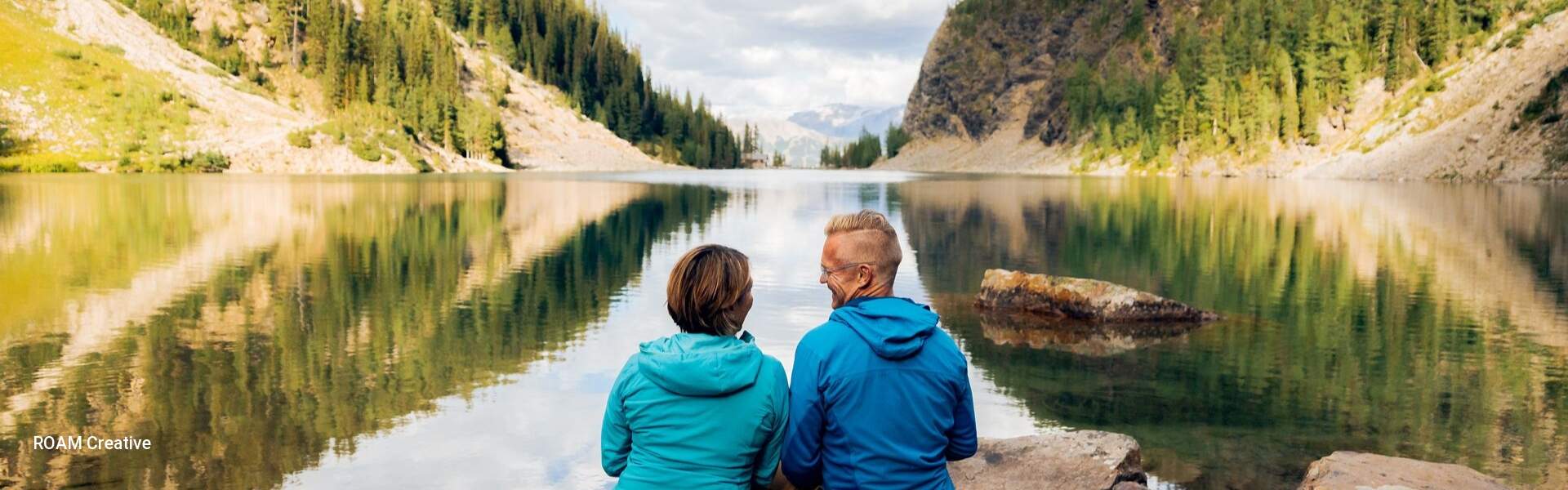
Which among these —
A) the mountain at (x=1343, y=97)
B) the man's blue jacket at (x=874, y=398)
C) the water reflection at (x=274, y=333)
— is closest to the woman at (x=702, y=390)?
the man's blue jacket at (x=874, y=398)

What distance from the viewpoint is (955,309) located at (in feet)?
66.8

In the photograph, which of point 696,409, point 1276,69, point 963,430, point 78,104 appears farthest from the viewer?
point 1276,69

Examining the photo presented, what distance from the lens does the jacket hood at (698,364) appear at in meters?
4.48

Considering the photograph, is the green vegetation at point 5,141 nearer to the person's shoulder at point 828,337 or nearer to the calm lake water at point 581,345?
the calm lake water at point 581,345

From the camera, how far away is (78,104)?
108688 mm

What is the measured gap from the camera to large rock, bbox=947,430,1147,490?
8562 mm

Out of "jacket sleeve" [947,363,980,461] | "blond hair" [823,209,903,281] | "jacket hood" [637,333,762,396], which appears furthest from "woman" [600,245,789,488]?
"jacket sleeve" [947,363,980,461]

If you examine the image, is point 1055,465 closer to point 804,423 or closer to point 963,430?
point 963,430

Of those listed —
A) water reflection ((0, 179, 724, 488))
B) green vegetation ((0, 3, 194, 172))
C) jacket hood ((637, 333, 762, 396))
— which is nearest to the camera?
jacket hood ((637, 333, 762, 396))

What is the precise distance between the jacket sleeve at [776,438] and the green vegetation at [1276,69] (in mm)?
130662

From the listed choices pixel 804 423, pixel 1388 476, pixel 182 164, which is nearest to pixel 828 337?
pixel 804 423

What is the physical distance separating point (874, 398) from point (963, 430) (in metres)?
0.73

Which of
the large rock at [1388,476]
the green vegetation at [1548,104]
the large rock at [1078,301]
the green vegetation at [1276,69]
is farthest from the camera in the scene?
the green vegetation at [1276,69]

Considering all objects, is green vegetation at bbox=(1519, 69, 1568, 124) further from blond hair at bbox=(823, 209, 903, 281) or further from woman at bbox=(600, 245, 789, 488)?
woman at bbox=(600, 245, 789, 488)
